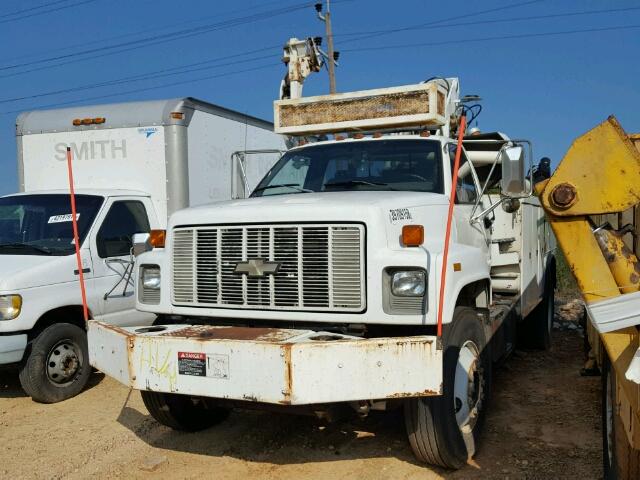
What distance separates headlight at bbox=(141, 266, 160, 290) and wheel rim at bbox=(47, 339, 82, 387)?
6.71ft

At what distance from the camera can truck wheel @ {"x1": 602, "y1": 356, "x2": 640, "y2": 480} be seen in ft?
10.2

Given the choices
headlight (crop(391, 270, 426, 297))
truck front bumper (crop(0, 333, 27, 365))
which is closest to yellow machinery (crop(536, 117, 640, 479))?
headlight (crop(391, 270, 426, 297))

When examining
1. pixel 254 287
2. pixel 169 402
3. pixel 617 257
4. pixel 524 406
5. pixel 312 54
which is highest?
pixel 312 54

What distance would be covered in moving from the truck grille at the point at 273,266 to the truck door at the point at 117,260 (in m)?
2.47

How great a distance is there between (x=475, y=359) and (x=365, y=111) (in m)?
2.56

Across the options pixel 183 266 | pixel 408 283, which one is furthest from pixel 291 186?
pixel 408 283

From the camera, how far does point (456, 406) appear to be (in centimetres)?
440

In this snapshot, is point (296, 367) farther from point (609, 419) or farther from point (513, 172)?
point (513, 172)

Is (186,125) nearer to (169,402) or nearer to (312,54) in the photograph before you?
(312,54)

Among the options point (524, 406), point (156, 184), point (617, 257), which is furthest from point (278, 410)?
point (156, 184)

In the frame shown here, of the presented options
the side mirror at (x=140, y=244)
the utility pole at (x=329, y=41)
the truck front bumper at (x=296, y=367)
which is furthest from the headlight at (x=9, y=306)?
the utility pole at (x=329, y=41)

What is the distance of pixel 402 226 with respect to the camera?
13.7ft

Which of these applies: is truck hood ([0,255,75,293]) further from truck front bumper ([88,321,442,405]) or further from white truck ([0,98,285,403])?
truck front bumper ([88,321,442,405])

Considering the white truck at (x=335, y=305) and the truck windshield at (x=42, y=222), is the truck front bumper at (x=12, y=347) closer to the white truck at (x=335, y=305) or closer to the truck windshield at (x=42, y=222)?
the truck windshield at (x=42, y=222)
